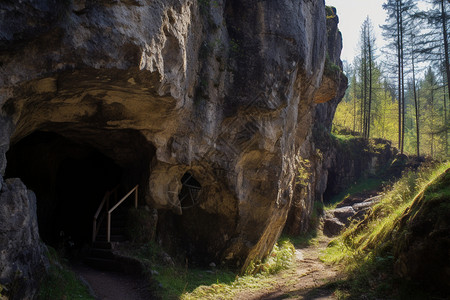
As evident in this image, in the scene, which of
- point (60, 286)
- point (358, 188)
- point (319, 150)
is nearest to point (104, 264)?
point (60, 286)

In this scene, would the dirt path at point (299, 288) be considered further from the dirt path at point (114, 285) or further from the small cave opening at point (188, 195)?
the small cave opening at point (188, 195)

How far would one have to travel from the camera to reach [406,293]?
18.8 feet

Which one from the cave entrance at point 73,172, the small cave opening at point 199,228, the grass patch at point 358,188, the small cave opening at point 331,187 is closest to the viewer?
the cave entrance at point 73,172

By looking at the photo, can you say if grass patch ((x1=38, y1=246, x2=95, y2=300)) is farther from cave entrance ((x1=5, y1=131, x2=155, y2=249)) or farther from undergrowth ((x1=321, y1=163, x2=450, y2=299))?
undergrowth ((x1=321, y1=163, x2=450, y2=299))

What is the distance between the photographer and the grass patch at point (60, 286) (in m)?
5.72

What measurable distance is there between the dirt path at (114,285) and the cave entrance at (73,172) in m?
2.47

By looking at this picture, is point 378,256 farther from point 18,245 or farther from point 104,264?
point 18,245

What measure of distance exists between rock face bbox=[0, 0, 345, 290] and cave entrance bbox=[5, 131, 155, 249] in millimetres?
104

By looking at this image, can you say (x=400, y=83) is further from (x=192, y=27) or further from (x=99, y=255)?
(x=99, y=255)

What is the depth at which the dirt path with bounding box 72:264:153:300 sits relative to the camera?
22.9ft

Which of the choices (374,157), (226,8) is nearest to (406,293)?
(226,8)

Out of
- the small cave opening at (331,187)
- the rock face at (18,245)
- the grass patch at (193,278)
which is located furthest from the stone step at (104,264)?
the small cave opening at (331,187)

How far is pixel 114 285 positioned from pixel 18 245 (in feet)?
9.97

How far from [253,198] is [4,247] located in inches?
300
